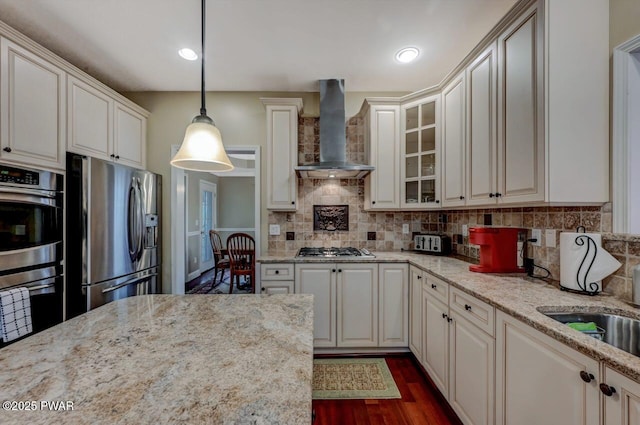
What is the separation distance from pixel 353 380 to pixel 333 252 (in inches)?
43.4

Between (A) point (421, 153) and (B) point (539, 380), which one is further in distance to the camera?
(A) point (421, 153)

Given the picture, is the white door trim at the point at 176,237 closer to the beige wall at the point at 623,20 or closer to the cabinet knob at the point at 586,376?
the cabinet knob at the point at 586,376

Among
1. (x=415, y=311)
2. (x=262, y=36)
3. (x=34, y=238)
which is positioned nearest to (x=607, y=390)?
(x=415, y=311)

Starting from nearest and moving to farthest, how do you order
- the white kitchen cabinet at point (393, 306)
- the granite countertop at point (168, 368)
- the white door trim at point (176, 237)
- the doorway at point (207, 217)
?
the granite countertop at point (168, 368) → the white kitchen cabinet at point (393, 306) → the white door trim at point (176, 237) → the doorway at point (207, 217)

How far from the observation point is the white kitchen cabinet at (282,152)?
271 centimetres

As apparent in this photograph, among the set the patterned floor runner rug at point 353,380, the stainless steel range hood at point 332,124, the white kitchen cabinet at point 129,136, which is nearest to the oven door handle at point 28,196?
the white kitchen cabinet at point 129,136

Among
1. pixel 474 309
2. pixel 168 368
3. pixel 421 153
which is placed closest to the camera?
pixel 168 368

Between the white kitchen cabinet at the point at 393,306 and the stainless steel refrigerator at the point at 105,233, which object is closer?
the stainless steel refrigerator at the point at 105,233

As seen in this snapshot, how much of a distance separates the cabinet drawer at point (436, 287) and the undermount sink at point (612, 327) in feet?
2.06

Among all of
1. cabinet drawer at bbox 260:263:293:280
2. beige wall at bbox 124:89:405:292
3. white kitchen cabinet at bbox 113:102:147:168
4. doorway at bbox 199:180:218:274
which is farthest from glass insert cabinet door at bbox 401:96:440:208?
doorway at bbox 199:180:218:274

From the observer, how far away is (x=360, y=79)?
2723 millimetres

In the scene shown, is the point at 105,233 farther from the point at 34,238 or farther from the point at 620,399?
the point at 620,399

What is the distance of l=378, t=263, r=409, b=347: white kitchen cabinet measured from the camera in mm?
2422

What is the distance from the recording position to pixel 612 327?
44.9 inches
